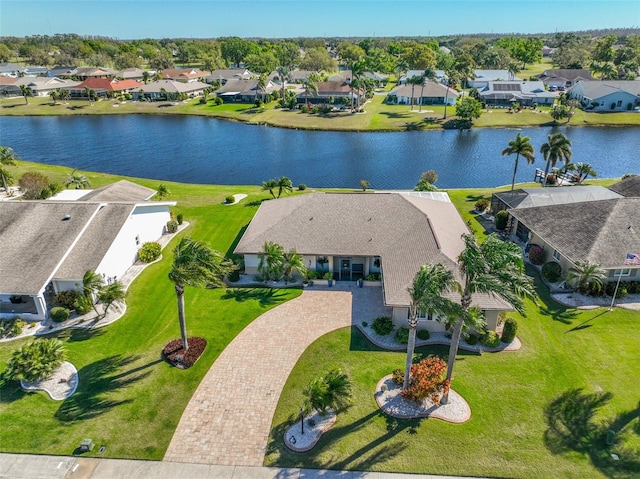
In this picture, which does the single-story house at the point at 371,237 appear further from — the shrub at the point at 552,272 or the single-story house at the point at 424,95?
the single-story house at the point at 424,95

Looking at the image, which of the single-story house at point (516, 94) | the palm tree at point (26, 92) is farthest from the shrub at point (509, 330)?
the palm tree at point (26, 92)

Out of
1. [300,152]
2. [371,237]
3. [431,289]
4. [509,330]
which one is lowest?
[509,330]

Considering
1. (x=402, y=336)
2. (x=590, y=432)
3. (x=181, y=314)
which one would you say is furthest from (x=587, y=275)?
(x=181, y=314)

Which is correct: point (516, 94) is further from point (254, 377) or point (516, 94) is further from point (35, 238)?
point (35, 238)

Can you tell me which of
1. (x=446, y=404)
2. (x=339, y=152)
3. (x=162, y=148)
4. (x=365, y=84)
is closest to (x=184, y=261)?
(x=446, y=404)

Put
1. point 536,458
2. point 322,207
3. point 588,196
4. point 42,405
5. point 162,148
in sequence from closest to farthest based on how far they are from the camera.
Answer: point 536,458 → point 42,405 → point 322,207 → point 588,196 → point 162,148

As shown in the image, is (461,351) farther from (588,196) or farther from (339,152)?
(339,152)
